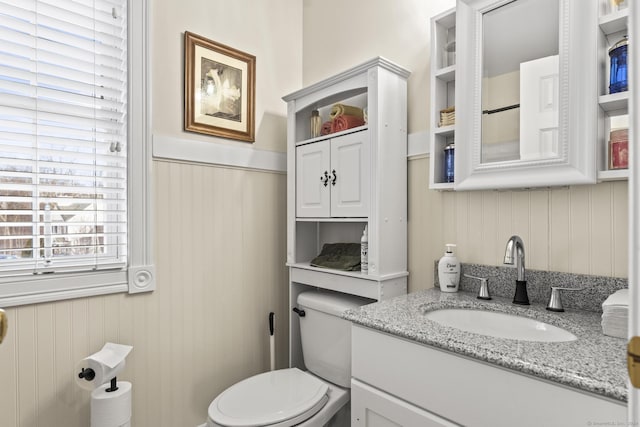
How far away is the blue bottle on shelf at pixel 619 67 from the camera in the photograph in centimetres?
95

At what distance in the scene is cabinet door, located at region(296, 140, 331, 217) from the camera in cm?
161

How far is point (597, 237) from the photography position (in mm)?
1062

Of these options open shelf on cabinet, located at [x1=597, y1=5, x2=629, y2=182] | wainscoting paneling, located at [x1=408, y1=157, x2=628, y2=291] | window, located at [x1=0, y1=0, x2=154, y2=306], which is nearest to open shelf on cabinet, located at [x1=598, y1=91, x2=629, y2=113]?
open shelf on cabinet, located at [x1=597, y1=5, x2=629, y2=182]

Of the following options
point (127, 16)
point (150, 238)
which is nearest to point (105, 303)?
point (150, 238)

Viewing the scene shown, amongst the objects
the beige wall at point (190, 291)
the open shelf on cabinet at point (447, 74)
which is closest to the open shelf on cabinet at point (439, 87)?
the open shelf on cabinet at point (447, 74)

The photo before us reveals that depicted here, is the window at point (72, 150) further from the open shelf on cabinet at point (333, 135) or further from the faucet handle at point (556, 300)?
the faucet handle at point (556, 300)

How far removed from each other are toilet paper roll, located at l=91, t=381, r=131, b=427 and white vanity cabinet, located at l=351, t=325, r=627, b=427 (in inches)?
32.1

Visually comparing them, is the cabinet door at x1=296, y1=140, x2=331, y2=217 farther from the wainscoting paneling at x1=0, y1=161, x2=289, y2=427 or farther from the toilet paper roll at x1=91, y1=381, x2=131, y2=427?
the toilet paper roll at x1=91, y1=381, x2=131, y2=427

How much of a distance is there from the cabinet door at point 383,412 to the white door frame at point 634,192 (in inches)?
24.7

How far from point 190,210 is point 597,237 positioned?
60.4 inches

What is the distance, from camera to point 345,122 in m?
1.57

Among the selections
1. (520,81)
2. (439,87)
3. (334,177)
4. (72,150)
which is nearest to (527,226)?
(520,81)

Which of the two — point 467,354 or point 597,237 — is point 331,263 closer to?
point 467,354

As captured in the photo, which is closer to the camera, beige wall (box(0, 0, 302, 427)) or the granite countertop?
the granite countertop
